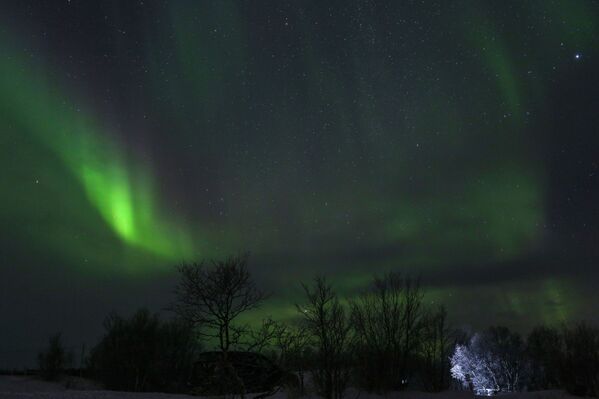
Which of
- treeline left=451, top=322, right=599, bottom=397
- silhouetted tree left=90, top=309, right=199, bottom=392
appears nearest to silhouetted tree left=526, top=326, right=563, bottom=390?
treeline left=451, top=322, right=599, bottom=397

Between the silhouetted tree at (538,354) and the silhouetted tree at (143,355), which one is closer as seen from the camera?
the silhouetted tree at (143,355)

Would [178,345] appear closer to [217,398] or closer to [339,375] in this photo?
[339,375]

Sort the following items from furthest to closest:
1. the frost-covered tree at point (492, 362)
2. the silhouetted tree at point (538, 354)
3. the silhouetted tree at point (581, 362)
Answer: the frost-covered tree at point (492, 362), the silhouetted tree at point (538, 354), the silhouetted tree at point (581, 362)

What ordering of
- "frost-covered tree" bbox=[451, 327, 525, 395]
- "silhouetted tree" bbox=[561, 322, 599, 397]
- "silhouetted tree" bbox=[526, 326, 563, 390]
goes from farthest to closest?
1. "frost-covered tree" bbox=[451, 327, 525, 395]
2. "silhouetted tree" bbox=[526, 326, 563, 390]
3. "silhouetted tree" bbox=[561, 322, 599, 397]

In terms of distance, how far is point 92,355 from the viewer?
53.4 m

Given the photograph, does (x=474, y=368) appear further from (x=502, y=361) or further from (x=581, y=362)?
Answer: (x=581, y=362)

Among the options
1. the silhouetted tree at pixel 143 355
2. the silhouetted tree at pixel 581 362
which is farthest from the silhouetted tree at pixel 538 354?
the silhouetted tree at pixel 143 355

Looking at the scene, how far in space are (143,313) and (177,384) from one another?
24.9 feet

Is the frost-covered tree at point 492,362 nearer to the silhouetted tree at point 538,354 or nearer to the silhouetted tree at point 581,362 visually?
the silhouetted tree at point 538,354

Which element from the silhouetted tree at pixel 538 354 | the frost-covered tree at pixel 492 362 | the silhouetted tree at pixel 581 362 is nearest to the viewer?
the silhouetted tree at pixel 581 362

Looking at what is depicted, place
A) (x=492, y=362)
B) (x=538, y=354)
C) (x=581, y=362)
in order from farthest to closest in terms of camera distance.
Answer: (x=492, y=362), (x=538, y=354), (x=581, y=362)

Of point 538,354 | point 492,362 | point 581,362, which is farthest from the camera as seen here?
point 492,362

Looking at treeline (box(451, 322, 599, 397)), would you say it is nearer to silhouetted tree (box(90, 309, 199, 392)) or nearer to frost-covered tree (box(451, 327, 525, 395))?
frost-covered tree (box(451, 327, 525, 395))

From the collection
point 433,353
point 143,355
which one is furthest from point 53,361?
point 433,353
